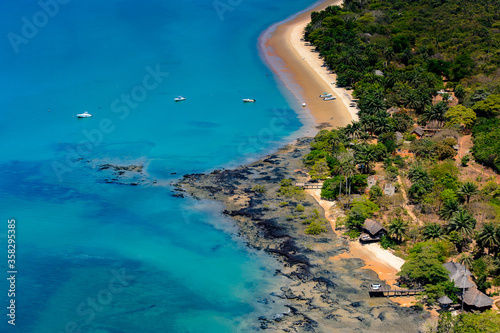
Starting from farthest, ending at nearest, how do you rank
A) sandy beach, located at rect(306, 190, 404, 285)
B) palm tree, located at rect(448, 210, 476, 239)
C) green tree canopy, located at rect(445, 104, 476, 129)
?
green tree canopy, located at rect(445, 104, 476, 129) → palm tree, located at rect(448, 210, 476, 239) → sandy beach, located at rect(306, 190, 404, 285)

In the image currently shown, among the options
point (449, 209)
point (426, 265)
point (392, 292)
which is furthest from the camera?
point (449, 209)

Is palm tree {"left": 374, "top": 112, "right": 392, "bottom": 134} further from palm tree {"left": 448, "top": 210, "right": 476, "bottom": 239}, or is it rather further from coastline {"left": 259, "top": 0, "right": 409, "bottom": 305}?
palm tree {"left": 448, "top": 210, "right": 476, "bottom": 239}

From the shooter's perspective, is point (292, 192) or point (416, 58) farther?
point (416, 58)

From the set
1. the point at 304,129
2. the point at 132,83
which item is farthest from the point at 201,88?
the point at 304,129

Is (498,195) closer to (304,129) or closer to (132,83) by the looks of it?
(304,129)
